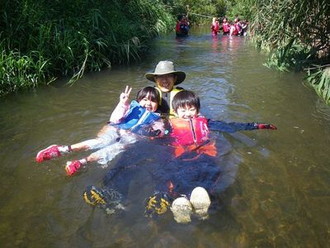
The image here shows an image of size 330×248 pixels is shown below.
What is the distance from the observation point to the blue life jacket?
15.0 ft

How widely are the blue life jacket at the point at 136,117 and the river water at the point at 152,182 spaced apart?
→ 37 cm

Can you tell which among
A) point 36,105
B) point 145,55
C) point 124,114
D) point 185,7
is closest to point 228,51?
point 145,55

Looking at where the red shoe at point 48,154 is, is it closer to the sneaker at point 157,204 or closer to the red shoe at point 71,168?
the red shoe at point 71,168

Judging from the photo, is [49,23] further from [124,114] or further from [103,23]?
[124,114]

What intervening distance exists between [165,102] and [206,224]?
2.41 meters

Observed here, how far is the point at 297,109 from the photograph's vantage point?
611 cm

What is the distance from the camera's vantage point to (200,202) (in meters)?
3.07

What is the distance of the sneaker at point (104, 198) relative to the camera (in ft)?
10.6

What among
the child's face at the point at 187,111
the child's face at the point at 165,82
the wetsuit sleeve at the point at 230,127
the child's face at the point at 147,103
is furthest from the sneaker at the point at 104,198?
the child's face at the point at 165,82

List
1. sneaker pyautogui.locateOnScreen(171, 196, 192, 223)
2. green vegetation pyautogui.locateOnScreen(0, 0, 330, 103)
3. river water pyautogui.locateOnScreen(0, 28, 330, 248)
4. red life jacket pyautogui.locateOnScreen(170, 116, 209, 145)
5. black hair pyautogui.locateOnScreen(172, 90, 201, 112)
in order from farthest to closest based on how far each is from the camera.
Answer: green vegetation pyautogui.locateOnScreen(0, 0, 330, 103)
black hair pyautogui.locateOnScreen(172, 90, 201, 112)
red life jacket pyautogui.locateOnScreen(170, 116, 209, 145)
sneaker pyautogui.locateOnScreen(171, 196, 192, 223)
river water pyautogui.locateOnScreen(0, 28, 330, 248)

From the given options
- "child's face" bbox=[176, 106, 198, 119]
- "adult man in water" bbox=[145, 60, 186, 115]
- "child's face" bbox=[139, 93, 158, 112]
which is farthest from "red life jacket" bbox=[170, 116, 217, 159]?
"adult man in water" bbox=[145, 60, 186, 115]

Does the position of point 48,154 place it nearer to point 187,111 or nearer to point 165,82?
point 187,111

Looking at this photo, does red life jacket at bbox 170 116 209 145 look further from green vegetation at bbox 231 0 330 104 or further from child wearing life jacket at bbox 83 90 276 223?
green vegetation at bbox 231 0 330 104

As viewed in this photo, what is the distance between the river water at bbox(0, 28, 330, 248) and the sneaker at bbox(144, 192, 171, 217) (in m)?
0.07
